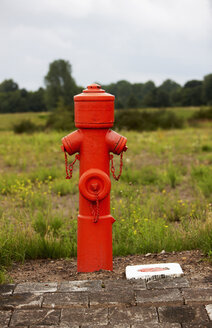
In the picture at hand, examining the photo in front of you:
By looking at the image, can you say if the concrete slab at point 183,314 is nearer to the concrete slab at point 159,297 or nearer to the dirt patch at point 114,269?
the concrete slab at point 159,297

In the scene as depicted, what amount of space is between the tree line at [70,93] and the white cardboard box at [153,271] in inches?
951

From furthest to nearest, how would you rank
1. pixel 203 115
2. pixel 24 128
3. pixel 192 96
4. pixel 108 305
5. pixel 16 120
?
pixel 192 96
pixel 203 115
pixel 16 120
pixel 24 128
pixel 108 305

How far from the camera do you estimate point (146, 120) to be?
21.0 m

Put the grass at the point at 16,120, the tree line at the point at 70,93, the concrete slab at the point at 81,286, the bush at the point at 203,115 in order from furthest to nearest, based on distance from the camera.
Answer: the tree line at the point at 70,93 < the bush at the point at 203,115 < the grass at the point at 16,120 < the concrete slab at the point at 81,286

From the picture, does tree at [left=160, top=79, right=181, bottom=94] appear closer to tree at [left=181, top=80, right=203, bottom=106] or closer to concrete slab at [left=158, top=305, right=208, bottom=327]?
tree at [left=181, top=80, right=203, bottom=106]

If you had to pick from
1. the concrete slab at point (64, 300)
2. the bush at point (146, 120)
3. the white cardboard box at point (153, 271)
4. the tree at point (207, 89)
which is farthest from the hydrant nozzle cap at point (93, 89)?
the tree at point (207, 89)

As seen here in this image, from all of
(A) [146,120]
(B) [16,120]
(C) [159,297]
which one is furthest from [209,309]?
(B) [16,120]

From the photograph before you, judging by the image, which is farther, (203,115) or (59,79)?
(59,79)

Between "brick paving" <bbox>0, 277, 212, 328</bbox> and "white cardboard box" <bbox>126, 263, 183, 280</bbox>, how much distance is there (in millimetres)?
58

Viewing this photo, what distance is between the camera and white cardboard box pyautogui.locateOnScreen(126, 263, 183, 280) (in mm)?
3033

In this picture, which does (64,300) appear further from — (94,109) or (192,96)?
(192,96)

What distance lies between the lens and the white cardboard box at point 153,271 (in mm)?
3033

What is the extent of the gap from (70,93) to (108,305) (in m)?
41.3

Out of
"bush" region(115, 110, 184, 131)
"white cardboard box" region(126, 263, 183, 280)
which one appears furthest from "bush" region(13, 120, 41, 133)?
"white cardboard box" region(126, 263, 183, 280)
